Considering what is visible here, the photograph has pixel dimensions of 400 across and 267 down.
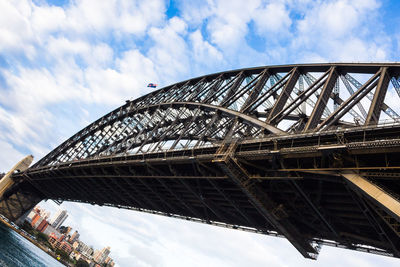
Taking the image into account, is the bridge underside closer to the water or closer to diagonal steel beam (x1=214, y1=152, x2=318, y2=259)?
diagonal steel beam (x1=214, y1=152, x2=318, y2=259)

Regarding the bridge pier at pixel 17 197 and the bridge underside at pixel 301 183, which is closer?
the bridge underside at pixel 301 183

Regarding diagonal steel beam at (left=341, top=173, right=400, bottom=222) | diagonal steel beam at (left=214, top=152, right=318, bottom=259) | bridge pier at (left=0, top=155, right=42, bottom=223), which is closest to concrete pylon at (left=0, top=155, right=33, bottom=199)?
bridge pier at (left=0, top=155, right=42, bottom=223)

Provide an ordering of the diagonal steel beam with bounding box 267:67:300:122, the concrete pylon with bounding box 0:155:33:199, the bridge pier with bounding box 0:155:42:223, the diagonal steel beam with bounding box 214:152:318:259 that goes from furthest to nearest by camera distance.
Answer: the bridge pier with bounding box 0:155:42:223
the concrete pylon with bounding box 0:155:33:199
the diagonal steel beam with bounding box 267:67:300:122
the diagonal steel beam with bounding box 214:152:318:259

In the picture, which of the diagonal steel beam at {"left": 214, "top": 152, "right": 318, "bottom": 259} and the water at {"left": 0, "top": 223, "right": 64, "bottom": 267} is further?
the water at {"left": 0, "top": 223, "right": 64, "bottom": 267}

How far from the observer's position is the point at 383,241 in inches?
677

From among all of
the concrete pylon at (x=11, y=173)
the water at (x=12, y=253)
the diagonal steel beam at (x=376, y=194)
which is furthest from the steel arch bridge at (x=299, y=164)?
the concrete pylon at (x=11, y=173)

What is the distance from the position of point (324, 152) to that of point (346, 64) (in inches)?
368

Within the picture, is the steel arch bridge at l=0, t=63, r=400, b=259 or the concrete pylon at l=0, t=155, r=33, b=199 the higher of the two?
the steel arch bridge at l=0, t=63, r=400, b=259

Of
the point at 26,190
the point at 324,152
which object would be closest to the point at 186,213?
the point at 324,152

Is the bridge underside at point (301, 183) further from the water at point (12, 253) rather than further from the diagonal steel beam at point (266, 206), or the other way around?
the water at point (12, 253)

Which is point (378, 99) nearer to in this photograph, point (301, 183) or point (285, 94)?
point (301, 183)

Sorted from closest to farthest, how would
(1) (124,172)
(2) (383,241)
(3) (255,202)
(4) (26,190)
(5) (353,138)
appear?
1. (5) (353,138)
2. (2) (383,241)
3. (3) (255,202)
4. (1) (124,172)
5. (4) (26,190)

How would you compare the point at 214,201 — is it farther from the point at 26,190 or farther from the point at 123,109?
the point at 26,190

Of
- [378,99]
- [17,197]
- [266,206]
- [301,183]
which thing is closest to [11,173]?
[17,197]
